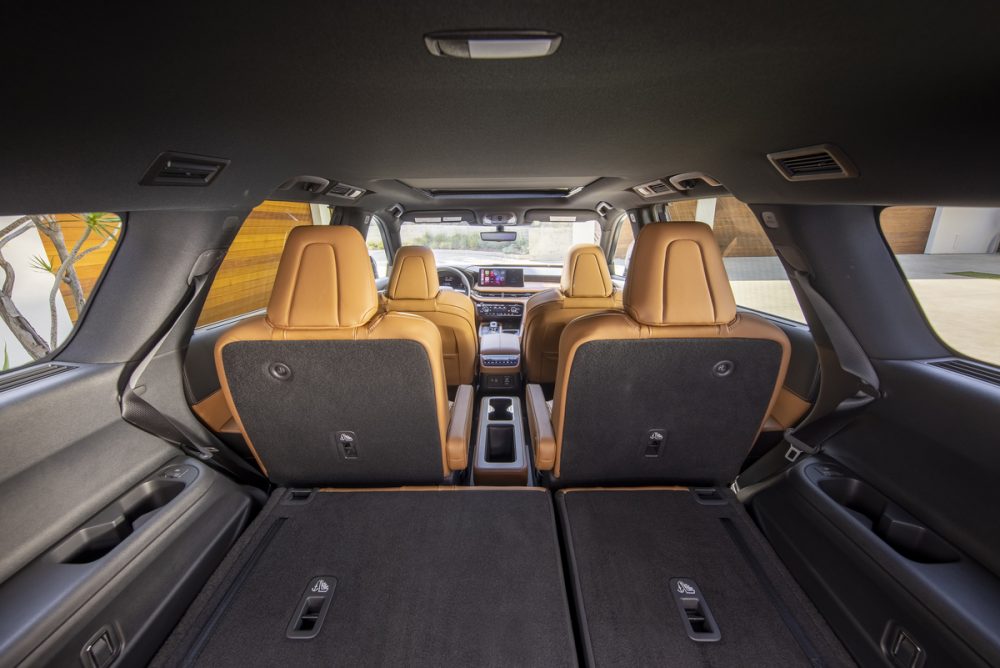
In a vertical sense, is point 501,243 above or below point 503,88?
below

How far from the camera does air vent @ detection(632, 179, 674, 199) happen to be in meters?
A: 2.91

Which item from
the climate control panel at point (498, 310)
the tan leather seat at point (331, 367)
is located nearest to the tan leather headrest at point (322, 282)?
the tan leather seat at point (331, 367)

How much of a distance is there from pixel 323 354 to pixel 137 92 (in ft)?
3.17

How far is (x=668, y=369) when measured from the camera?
1604mm

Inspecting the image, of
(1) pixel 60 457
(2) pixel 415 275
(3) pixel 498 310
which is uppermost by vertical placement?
(2) pixel 415 275

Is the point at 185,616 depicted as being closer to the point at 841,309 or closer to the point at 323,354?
the point at 323,354

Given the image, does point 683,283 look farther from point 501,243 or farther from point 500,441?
point 501,243

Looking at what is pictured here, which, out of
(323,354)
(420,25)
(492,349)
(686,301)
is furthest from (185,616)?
(492,349)

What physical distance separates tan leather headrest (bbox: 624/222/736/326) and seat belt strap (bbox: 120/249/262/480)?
2.28m

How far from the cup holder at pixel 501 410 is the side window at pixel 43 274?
240 cm

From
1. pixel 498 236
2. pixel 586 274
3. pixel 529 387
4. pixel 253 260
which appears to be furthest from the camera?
pixel 498 236

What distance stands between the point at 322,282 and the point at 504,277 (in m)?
3.50

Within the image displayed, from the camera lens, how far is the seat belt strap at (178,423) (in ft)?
5.75

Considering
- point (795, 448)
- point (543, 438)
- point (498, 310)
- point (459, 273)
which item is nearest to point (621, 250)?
point (498, 310)
